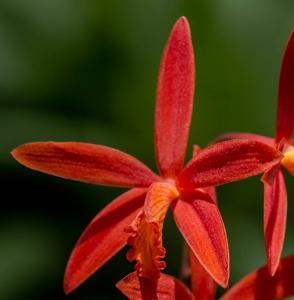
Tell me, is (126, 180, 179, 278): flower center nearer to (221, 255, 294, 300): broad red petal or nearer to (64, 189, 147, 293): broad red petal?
(64, 189, 147, 293): broad red petal

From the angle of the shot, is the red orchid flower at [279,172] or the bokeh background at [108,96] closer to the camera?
the red orchid flower at [279,172]

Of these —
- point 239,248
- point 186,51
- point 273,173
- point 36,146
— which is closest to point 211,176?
point 273,173

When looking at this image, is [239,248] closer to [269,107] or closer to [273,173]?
[269,107]

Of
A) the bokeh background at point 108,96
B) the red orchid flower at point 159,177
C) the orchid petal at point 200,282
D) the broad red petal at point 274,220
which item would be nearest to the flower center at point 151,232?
the red orchid flower at point 159,177

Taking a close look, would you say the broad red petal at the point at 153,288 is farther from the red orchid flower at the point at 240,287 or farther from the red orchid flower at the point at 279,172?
the red orchid flower at the point at 279,172

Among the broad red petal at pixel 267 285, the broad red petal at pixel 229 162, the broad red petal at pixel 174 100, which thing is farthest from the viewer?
the broad red petal at pixel 267 285

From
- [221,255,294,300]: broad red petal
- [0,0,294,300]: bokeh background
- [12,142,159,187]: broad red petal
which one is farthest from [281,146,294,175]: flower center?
[0,0,294,300]: bokeh background
